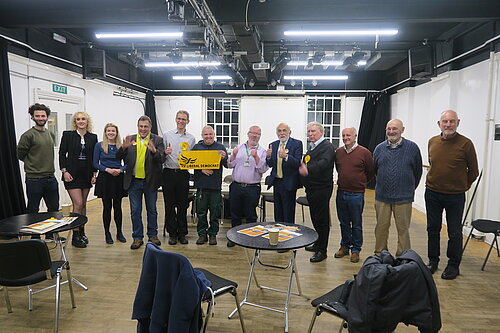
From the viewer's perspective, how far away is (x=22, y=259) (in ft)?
7.34

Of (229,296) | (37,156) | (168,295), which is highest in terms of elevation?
(37,156)

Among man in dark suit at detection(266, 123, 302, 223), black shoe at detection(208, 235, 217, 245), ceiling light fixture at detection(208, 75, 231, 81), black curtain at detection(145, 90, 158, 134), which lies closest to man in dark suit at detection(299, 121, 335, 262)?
man in dark suit at detection(266, 123, 302, 223)

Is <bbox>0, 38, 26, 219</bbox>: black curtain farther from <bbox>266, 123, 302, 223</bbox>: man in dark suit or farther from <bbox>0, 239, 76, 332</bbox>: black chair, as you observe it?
<bbox>266, 123, 302, 223</bbox>: man in dark suit

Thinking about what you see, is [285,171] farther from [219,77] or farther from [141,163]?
[219,77]

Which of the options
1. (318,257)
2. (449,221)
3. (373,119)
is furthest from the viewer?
(373,119)

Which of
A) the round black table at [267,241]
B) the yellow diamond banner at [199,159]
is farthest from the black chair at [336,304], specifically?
the yellow diamond banner at [199,159]

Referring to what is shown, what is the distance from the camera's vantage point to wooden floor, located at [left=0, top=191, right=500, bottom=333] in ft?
8.68

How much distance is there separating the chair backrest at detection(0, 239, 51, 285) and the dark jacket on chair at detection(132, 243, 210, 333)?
0.89 m

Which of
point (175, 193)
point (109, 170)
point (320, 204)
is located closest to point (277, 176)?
point (320, 204)

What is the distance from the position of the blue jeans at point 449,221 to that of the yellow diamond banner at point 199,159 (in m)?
2.44

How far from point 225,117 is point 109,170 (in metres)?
7.04

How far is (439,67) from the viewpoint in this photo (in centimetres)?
661

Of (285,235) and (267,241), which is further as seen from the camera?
(285,235)

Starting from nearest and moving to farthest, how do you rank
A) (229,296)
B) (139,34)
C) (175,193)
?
(229,296)
(175,193)
(139,34)
